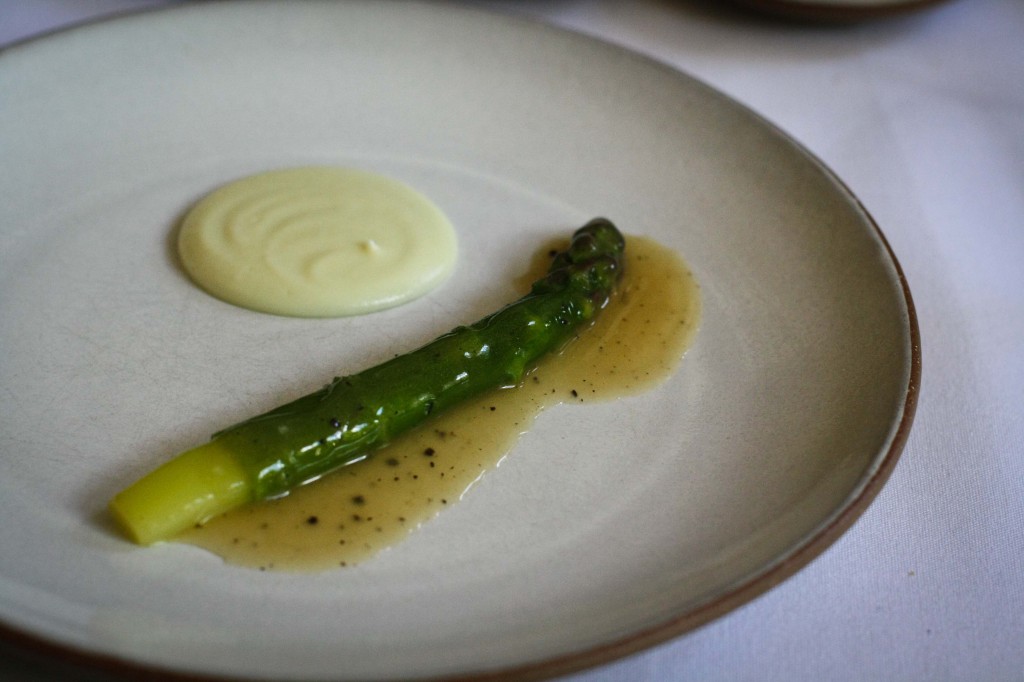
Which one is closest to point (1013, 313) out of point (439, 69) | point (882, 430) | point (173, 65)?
point (882, 430)

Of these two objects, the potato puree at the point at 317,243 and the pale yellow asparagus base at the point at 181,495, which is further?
the potato puree at the point at 317,243

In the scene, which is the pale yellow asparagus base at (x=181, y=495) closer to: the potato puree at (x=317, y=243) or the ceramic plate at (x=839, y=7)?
the potato puree at (x=317, y=243)

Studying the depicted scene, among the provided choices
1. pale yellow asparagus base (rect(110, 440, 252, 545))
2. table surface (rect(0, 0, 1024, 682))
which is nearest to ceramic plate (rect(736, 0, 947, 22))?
table surface (rect(0, 0, 1024, 682))

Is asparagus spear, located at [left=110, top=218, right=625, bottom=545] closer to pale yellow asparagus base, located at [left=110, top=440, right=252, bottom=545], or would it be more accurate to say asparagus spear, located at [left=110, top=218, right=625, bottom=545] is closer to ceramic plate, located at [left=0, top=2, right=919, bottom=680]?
pale yellow asparagus base, located at [left=110, top=440, right=252, bottom=545]

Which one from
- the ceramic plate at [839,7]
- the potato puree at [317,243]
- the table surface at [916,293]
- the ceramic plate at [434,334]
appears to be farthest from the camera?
the ceramic plate at [839,7]

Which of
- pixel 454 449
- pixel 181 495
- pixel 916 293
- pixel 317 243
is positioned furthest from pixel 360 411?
pixel 916 293

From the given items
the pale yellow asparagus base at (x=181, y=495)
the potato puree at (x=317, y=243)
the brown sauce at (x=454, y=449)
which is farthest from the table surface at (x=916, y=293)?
the potato puree at (x=317, y=243)

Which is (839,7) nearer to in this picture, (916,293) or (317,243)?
(916,293)
